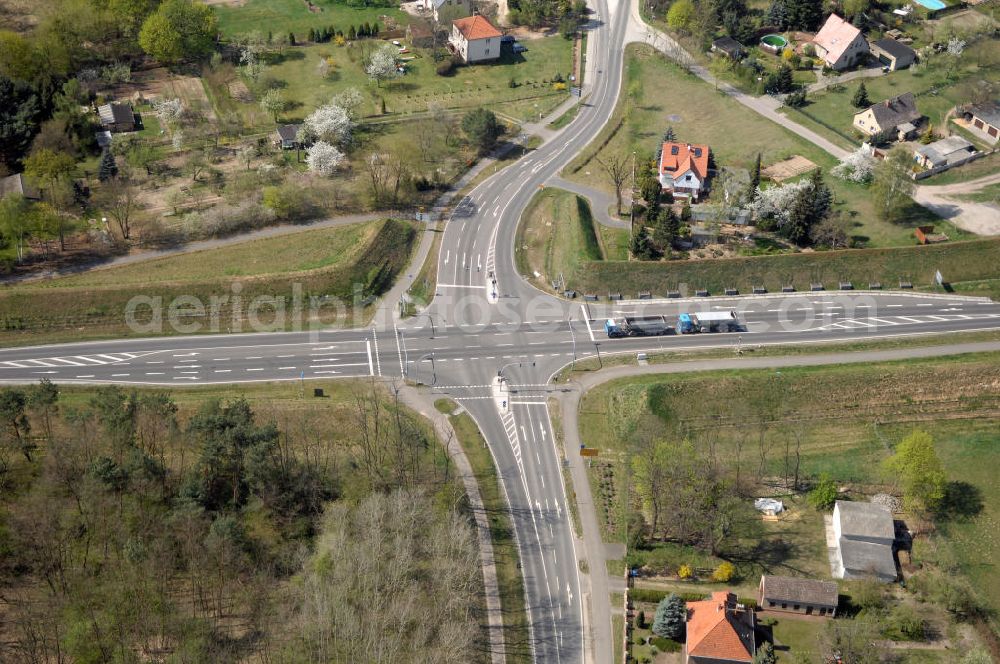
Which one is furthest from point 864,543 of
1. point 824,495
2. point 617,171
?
point 617,171

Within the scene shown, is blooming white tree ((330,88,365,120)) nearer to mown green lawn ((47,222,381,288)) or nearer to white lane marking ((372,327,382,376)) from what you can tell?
mown green lawn ((47,222,381,288))

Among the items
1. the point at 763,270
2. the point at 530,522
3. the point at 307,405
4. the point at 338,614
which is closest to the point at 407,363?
the point at 307,405

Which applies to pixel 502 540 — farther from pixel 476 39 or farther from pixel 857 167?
pixel 476 39

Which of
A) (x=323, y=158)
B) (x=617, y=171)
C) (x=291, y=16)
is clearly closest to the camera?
(x=323, y=158)

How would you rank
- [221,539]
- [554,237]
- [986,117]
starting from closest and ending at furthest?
[221,539] < [554,237] < [986,117]

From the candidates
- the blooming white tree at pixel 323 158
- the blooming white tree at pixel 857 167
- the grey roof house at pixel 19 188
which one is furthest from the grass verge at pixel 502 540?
the blooming white tree at pixel 857 167

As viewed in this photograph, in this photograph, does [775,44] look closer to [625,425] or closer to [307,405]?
[625,425]
